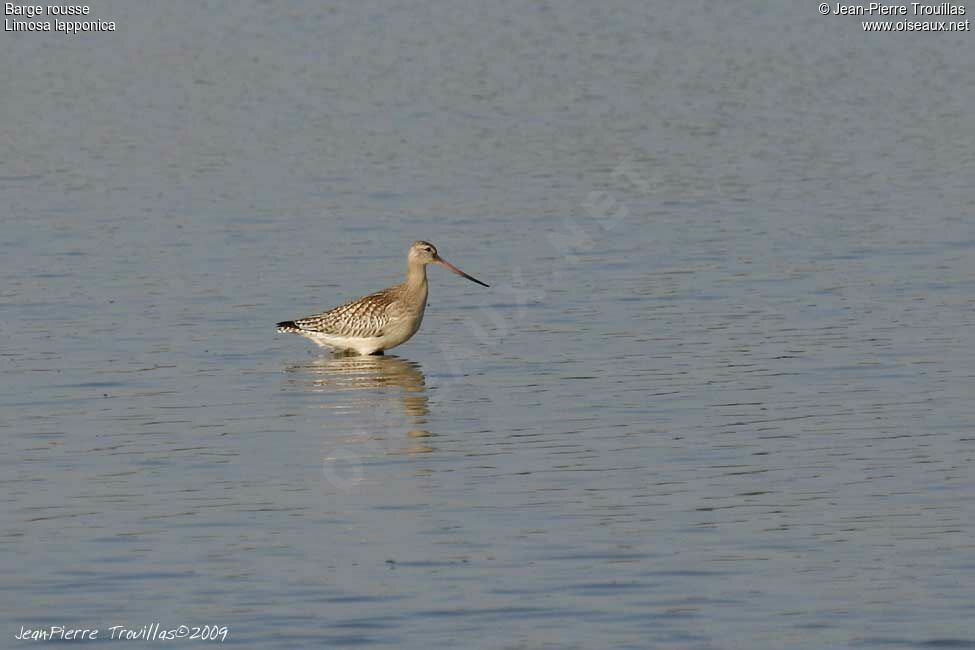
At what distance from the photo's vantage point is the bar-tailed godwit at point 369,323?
21.0 m

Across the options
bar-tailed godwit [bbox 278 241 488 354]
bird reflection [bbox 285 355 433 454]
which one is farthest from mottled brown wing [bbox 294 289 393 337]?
bird reflection [bbox 285 355 433 454]

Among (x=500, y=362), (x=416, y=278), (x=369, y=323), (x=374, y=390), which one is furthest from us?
(x=416, y=278)

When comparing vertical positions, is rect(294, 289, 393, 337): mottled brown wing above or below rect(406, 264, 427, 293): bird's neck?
below

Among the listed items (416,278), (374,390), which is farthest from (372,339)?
(374,390)

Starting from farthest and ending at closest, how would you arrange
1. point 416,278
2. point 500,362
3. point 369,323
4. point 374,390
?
point 416,278
point 369,323
point 500,362
point 374,390

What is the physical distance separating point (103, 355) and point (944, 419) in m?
8.28

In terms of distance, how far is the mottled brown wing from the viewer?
2100 centimetres

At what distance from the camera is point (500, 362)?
1984 cm

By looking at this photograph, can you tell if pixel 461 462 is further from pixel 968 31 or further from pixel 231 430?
pixel 968 31

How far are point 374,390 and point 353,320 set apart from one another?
6.85 ft

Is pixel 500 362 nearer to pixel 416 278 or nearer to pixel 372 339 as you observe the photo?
pixel 372 339

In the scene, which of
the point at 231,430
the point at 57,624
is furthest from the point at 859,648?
the point at 231,430

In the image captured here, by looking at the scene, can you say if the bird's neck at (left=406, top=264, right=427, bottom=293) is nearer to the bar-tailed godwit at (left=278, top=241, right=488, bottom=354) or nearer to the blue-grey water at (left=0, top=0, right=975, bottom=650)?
the bar-tailed godwit at (left=278, top=241, right=488, bottom=354)

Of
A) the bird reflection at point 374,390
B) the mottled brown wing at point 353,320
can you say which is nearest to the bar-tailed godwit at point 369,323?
the mottled brown wing at point 353,320
